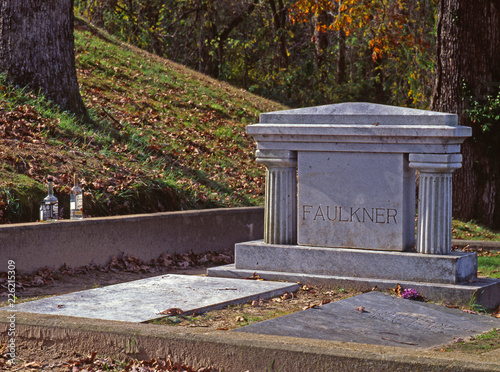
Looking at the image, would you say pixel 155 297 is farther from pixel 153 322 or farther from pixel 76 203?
pixel 76 203

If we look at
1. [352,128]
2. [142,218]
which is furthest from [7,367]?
[142,218]

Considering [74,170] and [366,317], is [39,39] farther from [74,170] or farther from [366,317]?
[366,317]

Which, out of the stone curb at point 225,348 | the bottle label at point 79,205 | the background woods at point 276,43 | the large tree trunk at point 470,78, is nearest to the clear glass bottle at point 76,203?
the bottle label at point 79,205

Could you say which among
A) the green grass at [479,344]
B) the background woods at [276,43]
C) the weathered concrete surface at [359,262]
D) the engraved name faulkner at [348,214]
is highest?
the background woods at [276,43]

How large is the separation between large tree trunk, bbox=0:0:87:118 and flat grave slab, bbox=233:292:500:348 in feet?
26.6

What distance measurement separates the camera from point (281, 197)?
833 centimetres

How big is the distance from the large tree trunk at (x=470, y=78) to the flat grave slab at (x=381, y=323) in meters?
6.84

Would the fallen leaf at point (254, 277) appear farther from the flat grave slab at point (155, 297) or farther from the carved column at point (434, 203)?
the carved column at point (434, 203)

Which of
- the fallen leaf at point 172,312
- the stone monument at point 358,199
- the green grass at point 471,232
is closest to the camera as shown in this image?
the fallen leaf at point 172,312

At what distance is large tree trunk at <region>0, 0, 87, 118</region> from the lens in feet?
43.1

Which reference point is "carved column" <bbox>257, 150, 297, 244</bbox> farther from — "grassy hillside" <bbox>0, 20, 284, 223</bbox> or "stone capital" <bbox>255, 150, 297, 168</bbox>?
"grassy hillside" <bbox>0, 20, 284, 223</bbox>

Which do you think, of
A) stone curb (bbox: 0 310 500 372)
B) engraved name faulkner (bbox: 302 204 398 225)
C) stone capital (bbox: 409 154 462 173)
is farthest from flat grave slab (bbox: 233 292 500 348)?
stone capital (bbox: 409 154 462 173)

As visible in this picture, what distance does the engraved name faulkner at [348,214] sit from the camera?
7.86m

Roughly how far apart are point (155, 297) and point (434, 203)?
2.91 m
